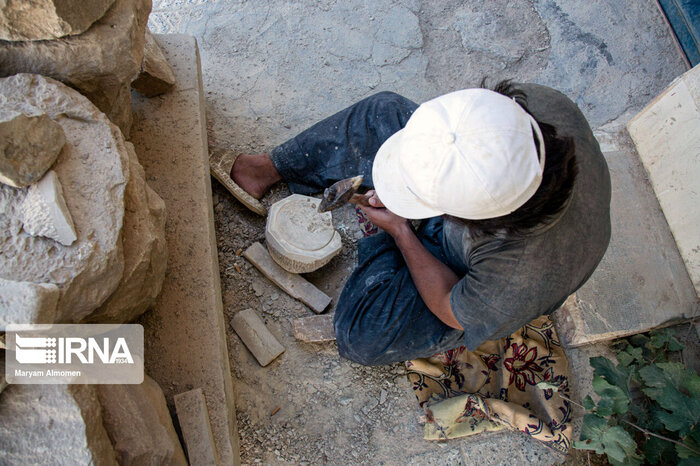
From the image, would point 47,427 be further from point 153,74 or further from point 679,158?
point 679,158

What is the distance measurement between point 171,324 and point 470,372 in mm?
1368

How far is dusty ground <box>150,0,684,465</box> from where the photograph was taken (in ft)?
7.65

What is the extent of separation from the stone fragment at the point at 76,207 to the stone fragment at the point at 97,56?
9 centimetres

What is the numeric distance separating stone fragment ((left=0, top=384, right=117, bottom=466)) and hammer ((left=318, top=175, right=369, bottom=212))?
3.82 ft

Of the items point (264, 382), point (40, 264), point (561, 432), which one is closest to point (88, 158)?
point (40, 264)

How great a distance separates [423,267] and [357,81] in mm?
1473

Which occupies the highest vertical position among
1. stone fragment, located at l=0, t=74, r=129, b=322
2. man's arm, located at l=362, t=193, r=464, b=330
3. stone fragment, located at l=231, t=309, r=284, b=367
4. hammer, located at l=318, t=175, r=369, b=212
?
stone fragment, located at l=0, t=74, r=129, b=322

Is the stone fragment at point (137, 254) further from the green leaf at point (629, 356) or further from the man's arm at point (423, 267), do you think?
the green leaf at point (629, 356)

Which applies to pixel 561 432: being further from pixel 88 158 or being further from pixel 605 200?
pixel 88 158

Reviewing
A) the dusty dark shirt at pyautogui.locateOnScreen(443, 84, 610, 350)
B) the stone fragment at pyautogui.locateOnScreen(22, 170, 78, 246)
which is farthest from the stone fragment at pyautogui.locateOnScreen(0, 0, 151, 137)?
the dusty dark shirt at pyautogui.locateOnScreen(443, 84, 610, 350)

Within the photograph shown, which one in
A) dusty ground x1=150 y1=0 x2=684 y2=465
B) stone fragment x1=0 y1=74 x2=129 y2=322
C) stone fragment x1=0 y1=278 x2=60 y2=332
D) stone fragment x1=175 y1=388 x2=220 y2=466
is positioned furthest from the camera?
dusty ground x1=150 y1=0 x2=684 y2=465

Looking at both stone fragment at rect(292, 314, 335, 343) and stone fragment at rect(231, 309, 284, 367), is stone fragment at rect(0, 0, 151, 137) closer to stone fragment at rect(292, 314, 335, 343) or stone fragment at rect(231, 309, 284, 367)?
stone fragment at rect(231, 309, 284, 367)

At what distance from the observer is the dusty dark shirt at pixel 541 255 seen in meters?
1.71

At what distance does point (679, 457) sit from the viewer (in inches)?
85.4
